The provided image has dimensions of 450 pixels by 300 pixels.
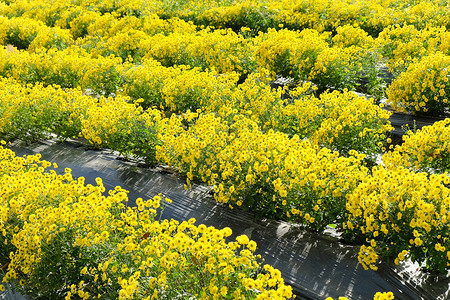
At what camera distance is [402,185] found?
3.06m

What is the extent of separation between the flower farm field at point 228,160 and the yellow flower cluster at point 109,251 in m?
0.01

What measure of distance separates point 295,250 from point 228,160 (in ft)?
3.39

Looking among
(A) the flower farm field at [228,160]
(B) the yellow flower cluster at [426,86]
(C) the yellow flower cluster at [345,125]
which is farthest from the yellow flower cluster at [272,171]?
(B) the yellow flower cluster at [426,86]

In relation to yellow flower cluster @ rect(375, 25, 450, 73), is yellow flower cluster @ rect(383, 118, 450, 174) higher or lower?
lower

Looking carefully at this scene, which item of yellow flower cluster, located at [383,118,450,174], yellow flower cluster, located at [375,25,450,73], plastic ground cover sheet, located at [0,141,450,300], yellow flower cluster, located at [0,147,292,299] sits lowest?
yellow flower cluster, located at [0,147,292,299]

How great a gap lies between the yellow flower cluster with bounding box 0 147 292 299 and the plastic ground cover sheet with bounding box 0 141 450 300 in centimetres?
26

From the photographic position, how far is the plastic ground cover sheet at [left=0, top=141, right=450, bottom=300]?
10.1 ft

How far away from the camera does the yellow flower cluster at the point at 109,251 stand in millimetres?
2635

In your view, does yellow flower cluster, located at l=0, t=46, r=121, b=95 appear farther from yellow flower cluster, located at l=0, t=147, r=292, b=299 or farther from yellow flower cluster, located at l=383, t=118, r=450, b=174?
yellow flower cluster, located at l=383, t=118, r=450, b=174

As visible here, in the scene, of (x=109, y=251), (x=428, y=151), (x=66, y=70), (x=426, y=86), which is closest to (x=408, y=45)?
(x=426, y=86)

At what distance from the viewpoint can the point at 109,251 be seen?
3168 mm

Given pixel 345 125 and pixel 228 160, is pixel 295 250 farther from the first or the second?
pixel 345 125

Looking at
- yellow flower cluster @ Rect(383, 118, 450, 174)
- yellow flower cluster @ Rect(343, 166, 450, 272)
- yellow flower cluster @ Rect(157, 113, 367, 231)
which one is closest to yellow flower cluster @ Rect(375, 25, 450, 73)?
yellow flower cluster @ Rect(383, 118, 450, 174)

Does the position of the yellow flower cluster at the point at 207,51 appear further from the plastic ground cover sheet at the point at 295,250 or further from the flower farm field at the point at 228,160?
the plastic ground cover sheet at the point at 295,250
